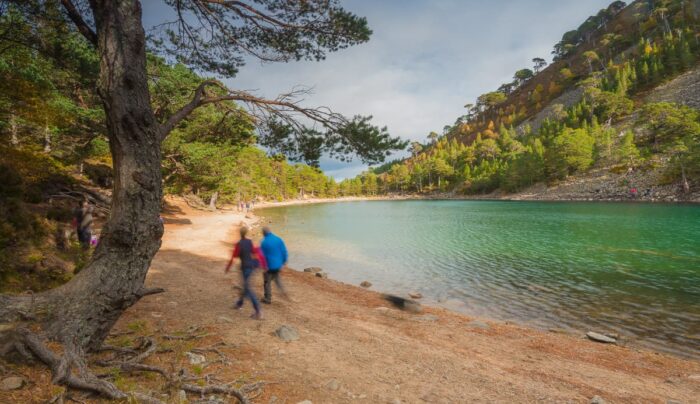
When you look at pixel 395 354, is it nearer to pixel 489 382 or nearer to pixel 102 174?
pixel 489 382

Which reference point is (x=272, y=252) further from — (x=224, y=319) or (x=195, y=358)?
(x=195, y=358)

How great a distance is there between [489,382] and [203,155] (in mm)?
22213

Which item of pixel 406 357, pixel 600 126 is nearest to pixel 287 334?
pixel 406 357

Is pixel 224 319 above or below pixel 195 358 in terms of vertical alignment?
below

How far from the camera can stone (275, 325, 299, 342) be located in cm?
645

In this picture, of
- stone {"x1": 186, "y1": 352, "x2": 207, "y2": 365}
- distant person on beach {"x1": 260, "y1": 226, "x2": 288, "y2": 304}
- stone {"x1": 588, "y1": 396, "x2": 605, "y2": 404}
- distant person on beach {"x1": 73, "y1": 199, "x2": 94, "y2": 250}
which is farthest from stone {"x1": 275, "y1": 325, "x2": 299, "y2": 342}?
distant person on beach {"x1": 73, "y1": 199, "x2": 94, "y2": 250}

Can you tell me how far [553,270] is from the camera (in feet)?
51.9

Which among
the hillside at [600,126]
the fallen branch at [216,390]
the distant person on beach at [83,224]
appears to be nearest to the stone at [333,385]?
the fallen branch at [216,390]

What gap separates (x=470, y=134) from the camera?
542 ft

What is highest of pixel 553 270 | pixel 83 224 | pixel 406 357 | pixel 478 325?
pixel 83 224

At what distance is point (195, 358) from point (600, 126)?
10483 cm

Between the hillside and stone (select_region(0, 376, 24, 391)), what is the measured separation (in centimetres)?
6621

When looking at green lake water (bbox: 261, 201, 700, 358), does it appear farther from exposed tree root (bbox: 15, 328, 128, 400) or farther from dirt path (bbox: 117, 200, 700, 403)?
exposed tree root (bbox: 15, 328, 128, 400)

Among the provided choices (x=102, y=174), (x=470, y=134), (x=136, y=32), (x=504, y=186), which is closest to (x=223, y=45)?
(x=136, y=32)
